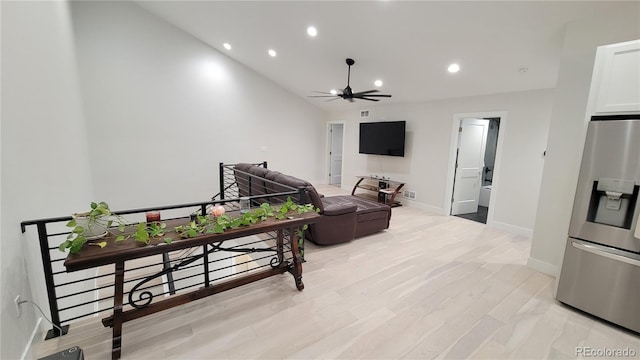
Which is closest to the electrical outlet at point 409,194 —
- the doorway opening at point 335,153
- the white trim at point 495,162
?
the white trim at point 495,162

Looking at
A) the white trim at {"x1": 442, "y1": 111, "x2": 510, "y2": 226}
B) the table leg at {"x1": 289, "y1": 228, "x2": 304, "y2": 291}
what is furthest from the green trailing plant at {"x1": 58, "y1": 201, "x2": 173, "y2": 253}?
the white trim at {"x1": 442, "y1": 111, "x2": 510, "y2": 226}

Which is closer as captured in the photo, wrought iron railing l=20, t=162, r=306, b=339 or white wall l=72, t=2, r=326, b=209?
wrought iron railing l=20, t=162, r=306, b=339

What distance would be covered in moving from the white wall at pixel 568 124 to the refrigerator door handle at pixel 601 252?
0.15m

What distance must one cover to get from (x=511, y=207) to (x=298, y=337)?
168 inches

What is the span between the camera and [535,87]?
3.88 metres

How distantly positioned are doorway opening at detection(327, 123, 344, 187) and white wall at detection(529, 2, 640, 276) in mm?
5584

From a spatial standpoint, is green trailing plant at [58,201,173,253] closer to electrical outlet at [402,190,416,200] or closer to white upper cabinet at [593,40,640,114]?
white upper cabinet at [593,40,640,114]

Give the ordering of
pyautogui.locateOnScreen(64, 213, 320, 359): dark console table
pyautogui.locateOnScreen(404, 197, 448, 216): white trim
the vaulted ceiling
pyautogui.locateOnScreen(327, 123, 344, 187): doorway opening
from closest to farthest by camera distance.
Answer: pyautogui.locateOnScreen(64, 213, 320, 359): dark console table < the vaulted ceiling < pyautogui.locateOnScreen(404, 197, 448, 216): white trim < pyautogui.locateOnScreen(327, 123, 344, 187): doorway opening

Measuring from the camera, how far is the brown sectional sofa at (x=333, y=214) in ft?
10.7

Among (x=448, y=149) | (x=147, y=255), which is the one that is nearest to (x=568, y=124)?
(x=448, y=149)

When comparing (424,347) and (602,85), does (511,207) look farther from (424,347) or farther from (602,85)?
(424,347)

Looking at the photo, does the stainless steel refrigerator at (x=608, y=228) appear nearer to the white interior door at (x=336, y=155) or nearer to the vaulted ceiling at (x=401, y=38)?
the vaulted ceiling at (x=401, y=38)

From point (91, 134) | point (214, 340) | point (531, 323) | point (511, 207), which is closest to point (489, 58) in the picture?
point (511, 207)

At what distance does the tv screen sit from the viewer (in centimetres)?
580
